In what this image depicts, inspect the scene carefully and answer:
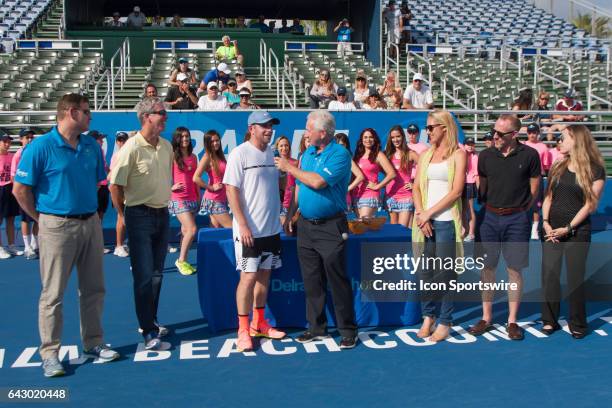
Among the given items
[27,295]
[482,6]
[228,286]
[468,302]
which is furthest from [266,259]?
[482,6]

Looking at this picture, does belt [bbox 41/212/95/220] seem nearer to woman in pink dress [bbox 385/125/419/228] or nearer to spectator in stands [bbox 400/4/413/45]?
woman in pink dress [bbox 385/125/419/228]

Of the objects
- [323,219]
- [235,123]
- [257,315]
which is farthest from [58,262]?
[235,123]

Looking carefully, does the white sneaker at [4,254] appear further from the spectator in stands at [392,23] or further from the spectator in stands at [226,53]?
the spectator in stands at [392,23]

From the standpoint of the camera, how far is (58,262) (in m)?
5.29

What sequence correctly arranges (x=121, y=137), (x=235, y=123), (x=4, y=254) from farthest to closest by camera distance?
(x=235, y=123) → (x=121, y=137) → (x=4, y=254)

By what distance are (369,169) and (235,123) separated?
2.83m

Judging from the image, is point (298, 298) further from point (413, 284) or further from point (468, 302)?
point (468, 302)

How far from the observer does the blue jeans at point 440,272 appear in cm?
596

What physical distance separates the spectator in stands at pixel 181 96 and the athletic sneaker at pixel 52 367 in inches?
329

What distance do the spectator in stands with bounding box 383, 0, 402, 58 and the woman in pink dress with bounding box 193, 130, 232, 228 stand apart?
1327cm

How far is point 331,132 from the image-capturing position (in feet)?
19.0

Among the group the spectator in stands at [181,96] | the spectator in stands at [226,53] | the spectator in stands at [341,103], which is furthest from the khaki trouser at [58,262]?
the spectator in stands at [226,53]

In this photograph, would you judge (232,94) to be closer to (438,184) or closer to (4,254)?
(4,254)

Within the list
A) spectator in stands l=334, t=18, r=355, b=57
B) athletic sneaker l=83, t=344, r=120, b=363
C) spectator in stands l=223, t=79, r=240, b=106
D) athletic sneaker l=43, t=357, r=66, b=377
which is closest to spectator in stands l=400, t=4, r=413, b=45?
spectator in stands l=334, t=18, r=355, b=57
